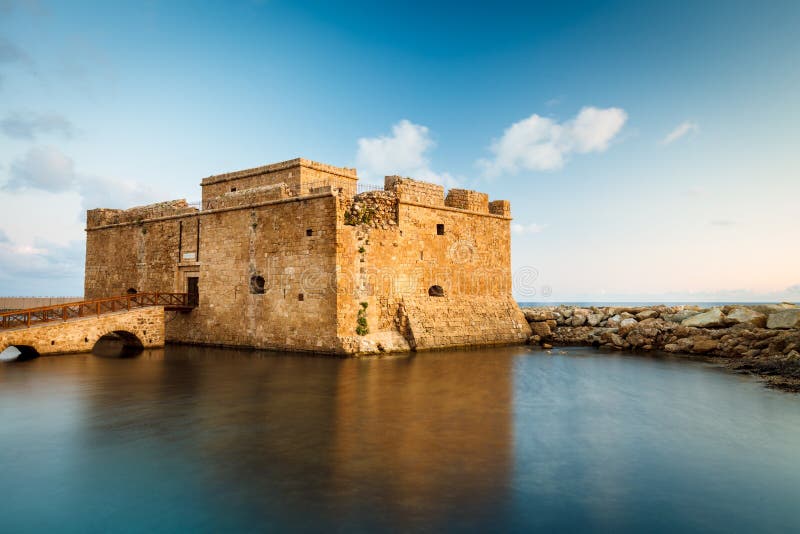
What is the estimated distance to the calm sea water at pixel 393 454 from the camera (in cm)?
436

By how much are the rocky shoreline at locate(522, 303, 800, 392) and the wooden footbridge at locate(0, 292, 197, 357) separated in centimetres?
1348

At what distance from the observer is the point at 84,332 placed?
611 inches

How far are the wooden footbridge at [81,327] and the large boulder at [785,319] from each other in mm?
19023

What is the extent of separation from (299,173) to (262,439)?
12767 mm

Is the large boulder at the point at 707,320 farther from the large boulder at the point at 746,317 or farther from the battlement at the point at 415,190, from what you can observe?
the battlement at the point at 415,190

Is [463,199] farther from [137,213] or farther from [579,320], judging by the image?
[137,213]

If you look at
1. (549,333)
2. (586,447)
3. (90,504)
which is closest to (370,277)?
(549,333)

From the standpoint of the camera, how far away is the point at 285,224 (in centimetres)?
1609

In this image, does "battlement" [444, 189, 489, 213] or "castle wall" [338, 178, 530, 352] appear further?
"battlement" [444, 189, 489, 213]

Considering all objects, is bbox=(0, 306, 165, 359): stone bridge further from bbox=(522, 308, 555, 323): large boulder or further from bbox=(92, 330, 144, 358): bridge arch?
bbox=(522, 308, 555, 323): large boulder

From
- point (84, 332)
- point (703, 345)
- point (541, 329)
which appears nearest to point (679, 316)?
point (703, 345)

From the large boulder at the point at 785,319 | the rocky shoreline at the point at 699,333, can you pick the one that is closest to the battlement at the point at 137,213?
the rocky shoreline at the point at 699,333

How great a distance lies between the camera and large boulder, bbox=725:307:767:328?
1625 centimetres

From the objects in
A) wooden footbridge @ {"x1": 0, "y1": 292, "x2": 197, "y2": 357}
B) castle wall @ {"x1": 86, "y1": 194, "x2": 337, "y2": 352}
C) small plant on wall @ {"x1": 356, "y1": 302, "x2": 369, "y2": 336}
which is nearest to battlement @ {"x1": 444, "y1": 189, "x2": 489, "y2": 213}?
castle wall @ {"x1": 86, "y1": 194, "x2": 337, "y2": 352}
